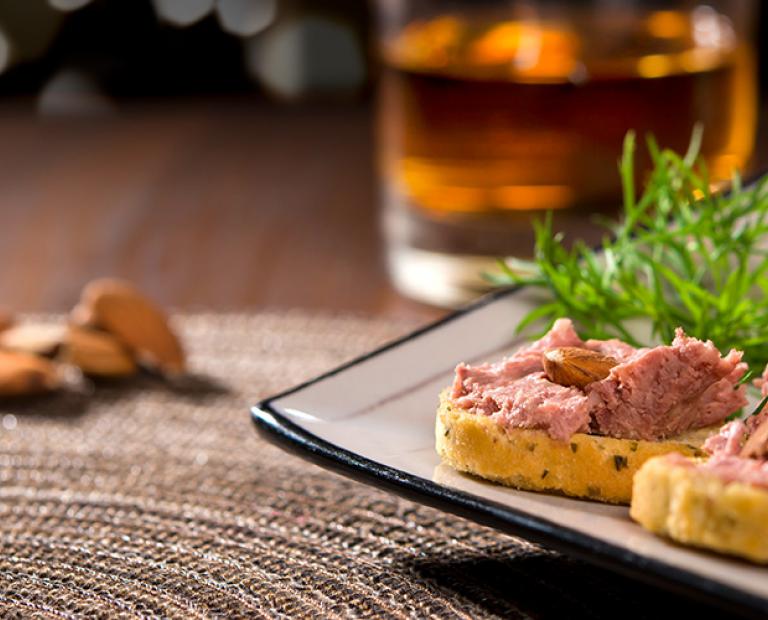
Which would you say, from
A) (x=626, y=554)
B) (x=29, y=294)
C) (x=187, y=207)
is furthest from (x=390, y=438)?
(x=187, y=207)

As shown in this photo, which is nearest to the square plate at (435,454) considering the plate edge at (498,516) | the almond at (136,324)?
the plate edge at (498,516)

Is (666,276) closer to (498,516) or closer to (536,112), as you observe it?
(498,516)

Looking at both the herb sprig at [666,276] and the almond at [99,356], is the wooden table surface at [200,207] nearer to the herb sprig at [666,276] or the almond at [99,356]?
the almond at [99,356]

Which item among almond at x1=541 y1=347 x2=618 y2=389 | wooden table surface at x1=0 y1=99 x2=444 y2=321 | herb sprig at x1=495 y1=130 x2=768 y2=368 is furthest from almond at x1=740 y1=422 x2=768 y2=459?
wooden table surface at x1=0 y1=99 x2=444 y2=321

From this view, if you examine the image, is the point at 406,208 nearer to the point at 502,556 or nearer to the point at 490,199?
the point at 490,199

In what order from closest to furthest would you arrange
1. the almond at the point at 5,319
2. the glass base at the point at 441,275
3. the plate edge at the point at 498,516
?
1. the plate edge at the point at 498,516
2. the almond at the point at 5,319
3. the glass base at the point at 441,275

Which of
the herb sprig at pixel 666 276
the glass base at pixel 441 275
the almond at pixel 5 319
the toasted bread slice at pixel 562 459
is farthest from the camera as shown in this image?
the glass base at pixel 441 275
